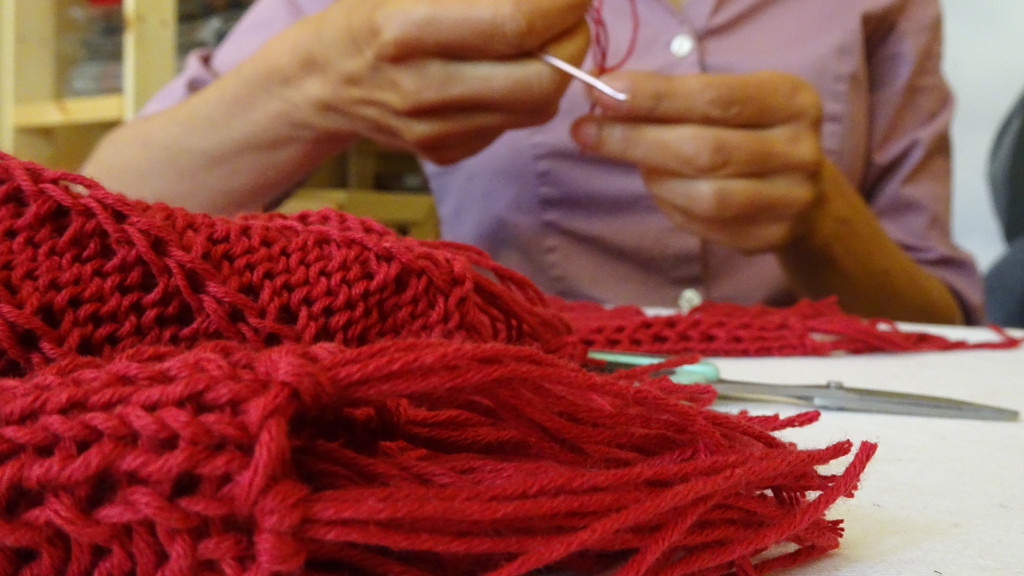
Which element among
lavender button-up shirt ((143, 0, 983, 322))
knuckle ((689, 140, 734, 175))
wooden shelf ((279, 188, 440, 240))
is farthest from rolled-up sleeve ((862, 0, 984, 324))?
wooden shelf ((279, 188, 440, 240))

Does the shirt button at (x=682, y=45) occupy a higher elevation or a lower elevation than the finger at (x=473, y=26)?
higher

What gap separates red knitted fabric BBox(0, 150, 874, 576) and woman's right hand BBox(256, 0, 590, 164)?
0.27 meters

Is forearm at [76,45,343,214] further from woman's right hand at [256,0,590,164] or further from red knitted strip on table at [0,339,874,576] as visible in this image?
red knitted strip on table at [0,339,874,576]

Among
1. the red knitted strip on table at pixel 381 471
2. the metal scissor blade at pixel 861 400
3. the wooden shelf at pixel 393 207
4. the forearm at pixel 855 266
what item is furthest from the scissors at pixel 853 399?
the wooden shelf at pixel 393 207

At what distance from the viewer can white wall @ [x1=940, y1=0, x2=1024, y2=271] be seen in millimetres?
1664

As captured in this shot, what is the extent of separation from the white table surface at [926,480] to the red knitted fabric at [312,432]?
0.08 feet

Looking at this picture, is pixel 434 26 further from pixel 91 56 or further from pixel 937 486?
pixel 91 56

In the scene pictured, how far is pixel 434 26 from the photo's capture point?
45cm

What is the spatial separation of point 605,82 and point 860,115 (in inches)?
20.3

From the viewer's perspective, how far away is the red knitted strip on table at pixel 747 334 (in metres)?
0.41

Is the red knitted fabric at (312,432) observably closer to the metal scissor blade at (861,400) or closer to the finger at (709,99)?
the metal scissor blade at (861,400)

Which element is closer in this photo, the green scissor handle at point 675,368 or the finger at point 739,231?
the green scissor handle at point 675,368

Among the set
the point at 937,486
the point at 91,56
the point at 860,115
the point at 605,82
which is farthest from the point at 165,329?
the point at 91,56

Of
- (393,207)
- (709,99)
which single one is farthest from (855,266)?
(393,207)
